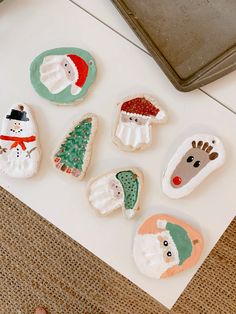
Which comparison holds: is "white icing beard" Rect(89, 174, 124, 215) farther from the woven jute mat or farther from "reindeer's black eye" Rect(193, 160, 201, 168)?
the woven jute mat

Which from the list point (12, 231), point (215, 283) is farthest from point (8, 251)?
point (215, 283)

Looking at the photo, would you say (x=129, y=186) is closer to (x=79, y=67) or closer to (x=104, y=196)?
(x=104, y=196)

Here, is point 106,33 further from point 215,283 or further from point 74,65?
point 215,283

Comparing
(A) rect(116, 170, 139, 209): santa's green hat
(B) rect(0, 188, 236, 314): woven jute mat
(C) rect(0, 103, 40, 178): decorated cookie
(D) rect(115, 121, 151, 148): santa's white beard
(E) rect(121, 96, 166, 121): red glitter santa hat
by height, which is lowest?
A: (B) rect(0, 188, 236, 314): woven jute mat

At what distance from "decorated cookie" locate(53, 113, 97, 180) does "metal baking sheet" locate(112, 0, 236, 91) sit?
138 mm

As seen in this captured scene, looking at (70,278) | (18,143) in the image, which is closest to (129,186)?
(18,143)

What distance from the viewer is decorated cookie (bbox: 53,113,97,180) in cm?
74

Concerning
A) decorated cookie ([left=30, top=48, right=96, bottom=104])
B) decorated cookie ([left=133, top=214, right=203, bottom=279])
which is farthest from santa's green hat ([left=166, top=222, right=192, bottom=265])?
decorated cookie ([left=30, top=48, right=96, bottom=104])

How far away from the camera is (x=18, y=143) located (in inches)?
29.6

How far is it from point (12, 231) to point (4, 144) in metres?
0.44

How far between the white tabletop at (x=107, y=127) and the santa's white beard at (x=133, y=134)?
1cm

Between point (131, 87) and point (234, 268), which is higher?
point (131, 87)

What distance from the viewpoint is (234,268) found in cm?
111

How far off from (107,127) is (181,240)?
19cm
